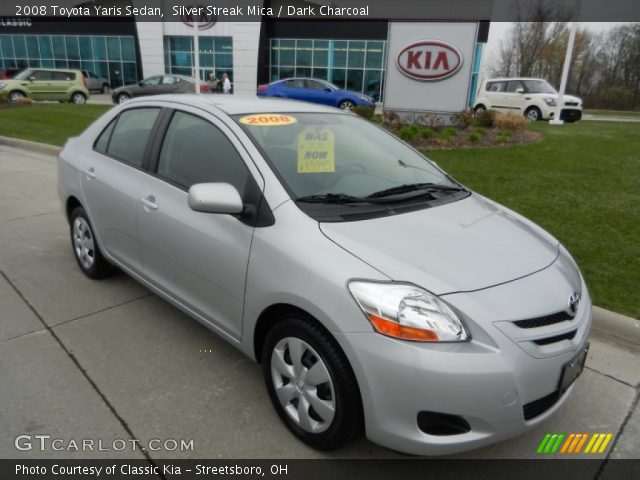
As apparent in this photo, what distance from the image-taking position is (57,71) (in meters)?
22.8

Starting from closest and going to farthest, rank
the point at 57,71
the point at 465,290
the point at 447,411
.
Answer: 1. the point at 447,411
2. the point at 465,290
3. the point at 57,71

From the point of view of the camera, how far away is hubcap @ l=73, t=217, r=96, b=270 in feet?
13.0

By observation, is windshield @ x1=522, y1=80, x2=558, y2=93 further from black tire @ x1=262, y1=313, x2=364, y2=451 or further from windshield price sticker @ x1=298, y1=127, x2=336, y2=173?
black tire @ x1=262, y1=313, x2=364, y2=451

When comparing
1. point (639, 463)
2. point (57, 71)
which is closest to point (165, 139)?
point (639, 463)

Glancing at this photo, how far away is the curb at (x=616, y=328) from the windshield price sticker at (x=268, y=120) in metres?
2.60

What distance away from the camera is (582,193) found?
666 centimetres

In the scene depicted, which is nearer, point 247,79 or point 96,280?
point 96,280

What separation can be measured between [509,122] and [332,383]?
11.3 metres

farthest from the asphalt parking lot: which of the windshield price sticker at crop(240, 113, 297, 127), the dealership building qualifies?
the dealership building

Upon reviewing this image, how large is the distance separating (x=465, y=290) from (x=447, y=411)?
0.49 metres

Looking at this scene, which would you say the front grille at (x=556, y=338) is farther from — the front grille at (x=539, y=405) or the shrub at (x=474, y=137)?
the shrub at (x=474, y=137)

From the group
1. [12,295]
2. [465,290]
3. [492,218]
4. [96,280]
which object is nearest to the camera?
[465,290]

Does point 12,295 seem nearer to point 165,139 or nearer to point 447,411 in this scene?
point 165,139

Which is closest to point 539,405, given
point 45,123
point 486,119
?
point 486,119
